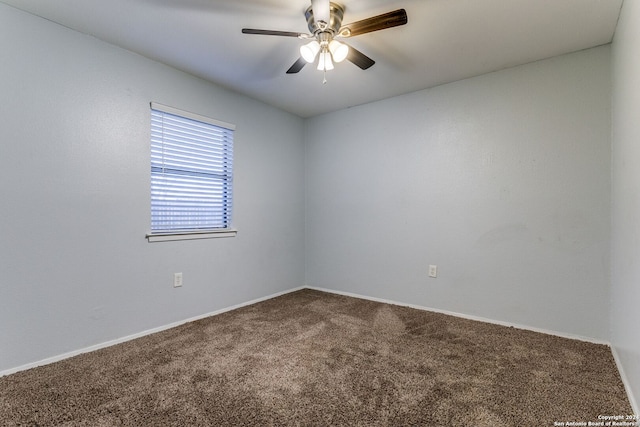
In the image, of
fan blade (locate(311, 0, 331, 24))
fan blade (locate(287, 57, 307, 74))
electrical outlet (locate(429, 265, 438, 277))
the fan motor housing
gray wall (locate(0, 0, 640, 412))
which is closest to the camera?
fan blade (locate(311, 0, 331, 24))

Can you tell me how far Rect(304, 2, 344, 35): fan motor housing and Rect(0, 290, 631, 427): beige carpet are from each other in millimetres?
2069

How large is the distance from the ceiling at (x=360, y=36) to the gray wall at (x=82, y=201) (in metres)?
0.21

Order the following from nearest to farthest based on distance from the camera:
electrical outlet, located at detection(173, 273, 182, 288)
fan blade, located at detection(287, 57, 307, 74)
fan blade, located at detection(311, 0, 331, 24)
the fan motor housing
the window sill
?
1. fan blade, located at detection(311, 0, 331, 24)
2. the fan motor housing
3. fan blade, located at detection(287, 57, 307, 74)
4. the window sill
5. electrical outlet, located at detection(173, 273, 182, 288)

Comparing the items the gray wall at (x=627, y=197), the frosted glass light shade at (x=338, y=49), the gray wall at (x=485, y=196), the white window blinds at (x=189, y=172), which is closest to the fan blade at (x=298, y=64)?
the frosted glass light shade at (x=338, y=49)

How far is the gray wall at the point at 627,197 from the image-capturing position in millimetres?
1526

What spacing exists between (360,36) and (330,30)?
43 cm

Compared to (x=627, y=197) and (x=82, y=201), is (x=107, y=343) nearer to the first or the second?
(x=82, y=201)

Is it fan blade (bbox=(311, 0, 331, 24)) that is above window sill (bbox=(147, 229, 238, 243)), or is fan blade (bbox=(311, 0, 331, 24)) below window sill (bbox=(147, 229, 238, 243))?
above

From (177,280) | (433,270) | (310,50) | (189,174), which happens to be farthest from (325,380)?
(189,174)

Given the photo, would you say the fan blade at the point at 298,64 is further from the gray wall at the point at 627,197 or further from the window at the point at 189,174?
the gray wall at the point at 627,197

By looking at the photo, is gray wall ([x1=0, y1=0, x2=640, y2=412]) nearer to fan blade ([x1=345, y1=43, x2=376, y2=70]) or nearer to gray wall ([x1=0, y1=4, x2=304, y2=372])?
gray wall ([x1=0, y1=4, x2=304, y2=372])

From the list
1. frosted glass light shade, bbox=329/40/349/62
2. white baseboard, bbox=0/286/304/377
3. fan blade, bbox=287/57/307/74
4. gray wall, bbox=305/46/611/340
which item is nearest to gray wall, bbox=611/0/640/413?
gray wall, bbox=305/46/611/340

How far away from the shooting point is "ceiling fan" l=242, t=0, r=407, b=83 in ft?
5.49

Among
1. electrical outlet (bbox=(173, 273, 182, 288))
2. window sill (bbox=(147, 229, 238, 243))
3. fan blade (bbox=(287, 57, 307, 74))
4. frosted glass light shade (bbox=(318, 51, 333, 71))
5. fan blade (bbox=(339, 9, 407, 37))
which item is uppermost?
fan blade (bbox=(339, 9, 407, 37))
